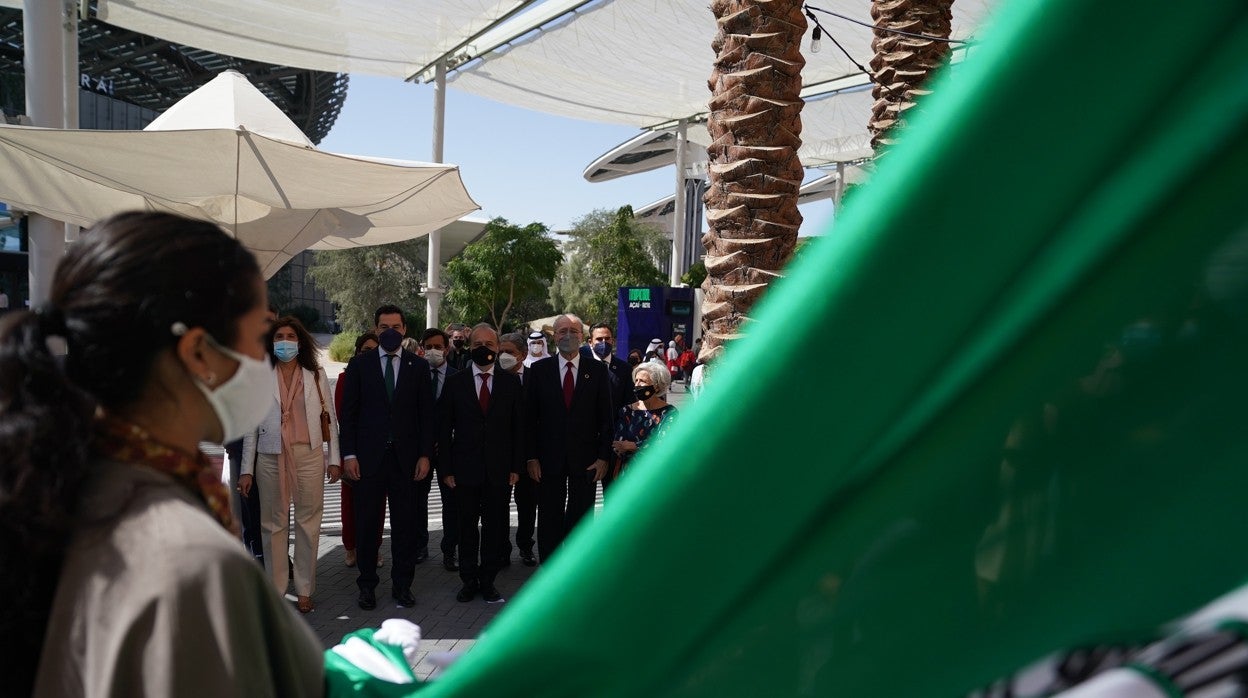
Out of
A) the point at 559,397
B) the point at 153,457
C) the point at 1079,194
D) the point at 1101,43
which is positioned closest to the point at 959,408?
the point at 1079,194

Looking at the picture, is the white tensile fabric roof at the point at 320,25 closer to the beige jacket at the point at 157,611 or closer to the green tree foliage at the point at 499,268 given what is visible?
the beige jacket at the point at 157,611

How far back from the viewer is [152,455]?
122 centimetres

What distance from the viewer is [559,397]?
22.1ft

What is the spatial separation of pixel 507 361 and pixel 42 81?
4.06m

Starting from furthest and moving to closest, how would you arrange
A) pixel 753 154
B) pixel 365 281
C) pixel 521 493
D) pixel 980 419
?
pixel 365 281
pixel 521 493
pixel 753 154
pixel 980 419

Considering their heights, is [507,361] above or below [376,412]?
above

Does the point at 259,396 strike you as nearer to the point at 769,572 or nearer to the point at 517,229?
the point at 769,572

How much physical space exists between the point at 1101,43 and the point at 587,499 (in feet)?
21.1

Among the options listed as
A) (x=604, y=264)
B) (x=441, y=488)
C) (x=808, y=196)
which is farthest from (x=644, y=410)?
(x=808, y=196)

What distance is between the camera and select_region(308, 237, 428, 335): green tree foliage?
137ft

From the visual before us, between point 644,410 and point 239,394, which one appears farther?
point 644,410

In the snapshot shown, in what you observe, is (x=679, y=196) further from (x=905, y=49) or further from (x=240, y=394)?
(x=240, y=394)

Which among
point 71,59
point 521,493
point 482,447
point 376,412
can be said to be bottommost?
point 521,493

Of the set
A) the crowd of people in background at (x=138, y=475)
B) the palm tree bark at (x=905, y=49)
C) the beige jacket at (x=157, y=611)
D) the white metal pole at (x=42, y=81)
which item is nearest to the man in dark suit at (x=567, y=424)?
the palm tree bark at (x=905, y=49)
